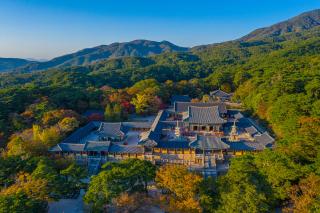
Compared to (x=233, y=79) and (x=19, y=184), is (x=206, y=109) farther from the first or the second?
(x=233, y=79)

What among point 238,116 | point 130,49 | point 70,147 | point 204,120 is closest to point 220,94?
point 238,116

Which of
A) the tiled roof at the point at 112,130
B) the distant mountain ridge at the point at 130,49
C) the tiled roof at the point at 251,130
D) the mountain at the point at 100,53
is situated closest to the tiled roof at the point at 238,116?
the tiled roof at the point at 251,130

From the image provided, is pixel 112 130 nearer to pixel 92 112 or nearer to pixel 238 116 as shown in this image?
pixel 92 112

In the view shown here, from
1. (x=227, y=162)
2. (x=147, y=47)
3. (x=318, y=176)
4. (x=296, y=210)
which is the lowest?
(x=227, y=162)

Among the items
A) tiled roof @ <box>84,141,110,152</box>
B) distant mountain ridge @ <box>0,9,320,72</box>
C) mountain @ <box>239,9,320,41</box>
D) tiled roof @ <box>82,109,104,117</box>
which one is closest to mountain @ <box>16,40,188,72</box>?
distant mountain ridge @ <box>0,9,320,72</box>

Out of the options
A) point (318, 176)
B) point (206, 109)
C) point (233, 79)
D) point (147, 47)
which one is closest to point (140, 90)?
point (206, 109)

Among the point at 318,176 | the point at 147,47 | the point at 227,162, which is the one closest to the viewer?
the point at 318,176

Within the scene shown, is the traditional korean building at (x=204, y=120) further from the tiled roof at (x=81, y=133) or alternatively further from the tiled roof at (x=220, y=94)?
A: the tiled roof at (x=220, y=94)
